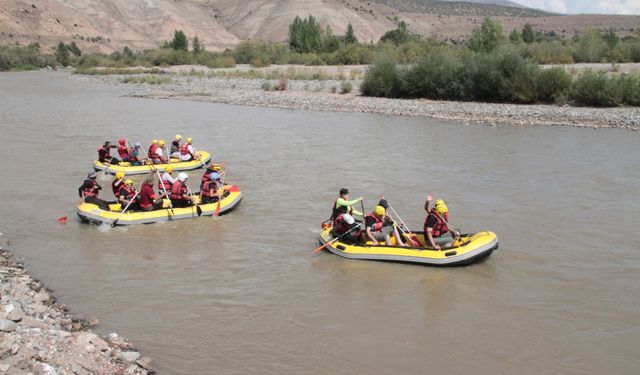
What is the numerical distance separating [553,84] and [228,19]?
111328mm

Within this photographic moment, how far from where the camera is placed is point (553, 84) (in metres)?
27.1

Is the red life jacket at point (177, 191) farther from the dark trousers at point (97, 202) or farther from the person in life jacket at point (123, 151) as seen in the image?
the person in life jacket at point (123, 151)

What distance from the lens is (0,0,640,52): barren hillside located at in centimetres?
9288

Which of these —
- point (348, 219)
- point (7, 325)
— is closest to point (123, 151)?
point (348, 219)

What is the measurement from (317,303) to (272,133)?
1544 centimetres

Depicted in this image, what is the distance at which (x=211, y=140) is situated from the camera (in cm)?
2222

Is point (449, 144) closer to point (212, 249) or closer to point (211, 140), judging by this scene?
point (211, 140)

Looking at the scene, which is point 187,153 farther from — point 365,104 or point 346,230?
point 365,104

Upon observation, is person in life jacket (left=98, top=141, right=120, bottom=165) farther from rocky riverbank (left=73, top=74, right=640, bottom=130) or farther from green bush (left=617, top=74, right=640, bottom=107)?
green bush (left=617, top=74, right=640, bottom=107)

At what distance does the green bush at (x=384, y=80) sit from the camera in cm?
3216

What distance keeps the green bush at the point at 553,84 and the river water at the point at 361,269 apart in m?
7.12

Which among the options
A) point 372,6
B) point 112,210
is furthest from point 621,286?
point 372,6

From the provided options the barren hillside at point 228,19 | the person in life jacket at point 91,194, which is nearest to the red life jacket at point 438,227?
the person in life jacket at point 91,194

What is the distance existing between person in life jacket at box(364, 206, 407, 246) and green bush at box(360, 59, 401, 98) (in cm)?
2231
